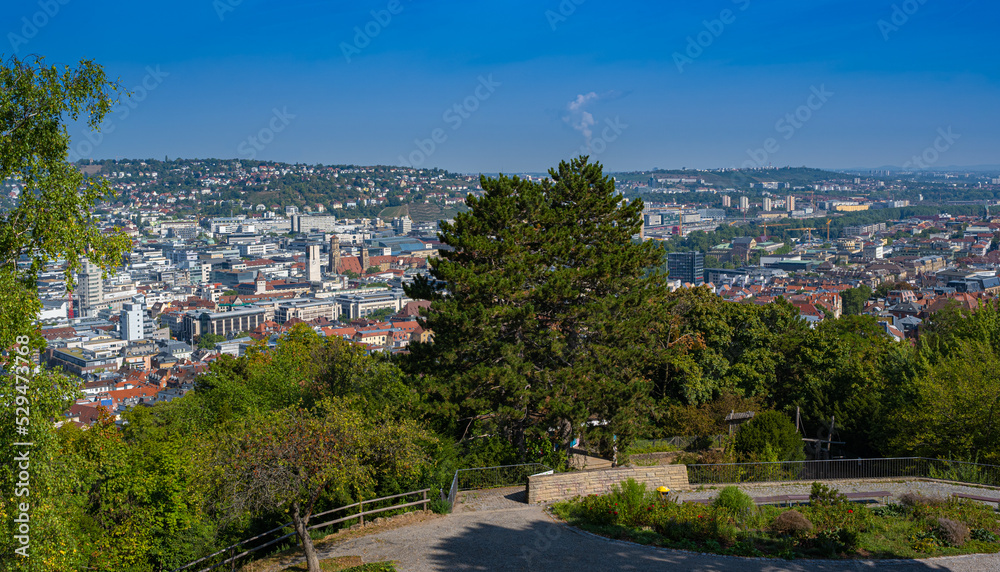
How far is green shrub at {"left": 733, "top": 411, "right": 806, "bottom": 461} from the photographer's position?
12.6m

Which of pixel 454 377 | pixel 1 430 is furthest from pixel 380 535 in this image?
pixel 1 430

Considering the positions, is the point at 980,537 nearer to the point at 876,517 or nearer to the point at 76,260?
the point at 876,517

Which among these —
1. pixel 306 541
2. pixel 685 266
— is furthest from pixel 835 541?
pixel 685 266

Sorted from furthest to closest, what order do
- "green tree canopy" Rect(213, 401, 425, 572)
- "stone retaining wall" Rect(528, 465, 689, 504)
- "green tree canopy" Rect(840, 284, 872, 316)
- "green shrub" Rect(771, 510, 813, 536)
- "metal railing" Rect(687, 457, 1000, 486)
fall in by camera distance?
1. "green tree canopy" Rect(840, 284, 872, 316)
2. "metal railing" Rect(687, 457, 1000, 486)
3. "stone retaining wall" Rect(528, 465, 689, 504)
4. "green shrub" Rect(771, 510, 813, 536)
5. "green tree canopy" Rect(213, 401, 425, 572)

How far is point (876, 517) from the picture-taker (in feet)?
Answer: 28.8

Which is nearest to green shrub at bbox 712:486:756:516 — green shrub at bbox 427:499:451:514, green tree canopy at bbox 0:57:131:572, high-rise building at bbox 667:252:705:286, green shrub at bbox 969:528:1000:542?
→ green shrub at bbox 969:528:1000:542

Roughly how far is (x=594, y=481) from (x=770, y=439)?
406cm

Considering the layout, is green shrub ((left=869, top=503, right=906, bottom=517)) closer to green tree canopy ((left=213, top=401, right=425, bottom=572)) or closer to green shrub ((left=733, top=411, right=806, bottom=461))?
green shrub ((left=733, top=411, right=806, bottom=461))

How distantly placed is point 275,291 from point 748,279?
69.9 meters

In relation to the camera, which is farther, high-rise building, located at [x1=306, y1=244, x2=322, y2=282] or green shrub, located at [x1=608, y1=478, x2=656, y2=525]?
high-rise building, located at [x1=306, y1=244, x2=322, y2=282]

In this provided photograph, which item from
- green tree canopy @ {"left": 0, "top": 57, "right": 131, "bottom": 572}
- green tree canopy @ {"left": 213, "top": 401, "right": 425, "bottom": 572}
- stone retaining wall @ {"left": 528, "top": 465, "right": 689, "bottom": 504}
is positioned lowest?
stone retaining wall @ {"left": 528, "top": 465, "right": 689, "bottom": 504}

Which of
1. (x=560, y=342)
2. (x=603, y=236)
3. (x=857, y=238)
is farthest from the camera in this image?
(x=857, y=238)

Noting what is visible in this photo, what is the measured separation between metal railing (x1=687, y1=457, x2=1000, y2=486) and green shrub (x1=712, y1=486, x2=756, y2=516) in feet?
6.06

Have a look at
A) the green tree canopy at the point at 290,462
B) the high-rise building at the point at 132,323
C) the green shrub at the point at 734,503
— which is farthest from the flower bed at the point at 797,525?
the high-rise building at the point at 132,323
